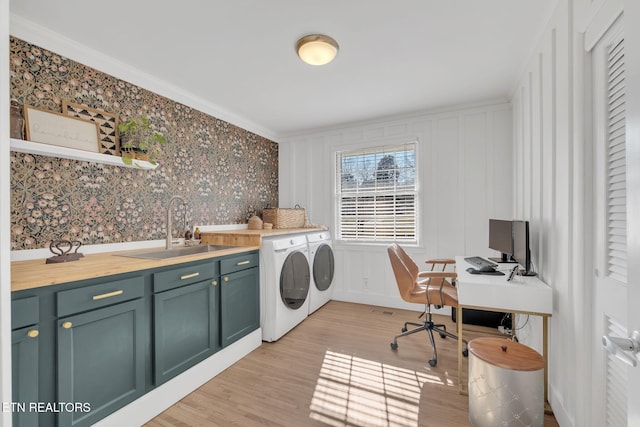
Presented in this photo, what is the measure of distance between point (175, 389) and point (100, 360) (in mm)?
595

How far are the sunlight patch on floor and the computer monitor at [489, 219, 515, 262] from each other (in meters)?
1.23

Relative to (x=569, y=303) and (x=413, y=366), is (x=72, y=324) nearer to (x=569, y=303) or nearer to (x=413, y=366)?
(x=413, y=366)

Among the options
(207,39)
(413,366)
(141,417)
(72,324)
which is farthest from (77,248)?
(413,366)

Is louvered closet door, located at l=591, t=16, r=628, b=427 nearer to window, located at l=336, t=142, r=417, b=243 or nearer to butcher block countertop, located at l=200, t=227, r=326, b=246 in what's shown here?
window, located at l=336, t=142, r=417, b=243

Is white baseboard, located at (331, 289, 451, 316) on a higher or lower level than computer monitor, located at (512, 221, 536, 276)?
lower

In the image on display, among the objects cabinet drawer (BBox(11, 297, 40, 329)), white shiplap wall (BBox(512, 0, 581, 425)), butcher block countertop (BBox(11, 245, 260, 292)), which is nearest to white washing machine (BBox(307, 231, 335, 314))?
butcher block countertop (BBox(11, 245, 260, 292))

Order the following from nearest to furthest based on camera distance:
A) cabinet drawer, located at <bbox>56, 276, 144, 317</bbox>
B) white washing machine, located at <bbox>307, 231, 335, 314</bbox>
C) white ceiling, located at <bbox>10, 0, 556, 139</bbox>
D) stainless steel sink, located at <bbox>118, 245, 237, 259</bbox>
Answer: cabinet drawer, located at <bbox>56, 276, 144, 317</bbox> → white ceiling, located at <bbox>10, 0, 556, 139</bbox> → stainless steel sink, located at <bbox>118, 245, 237, 259</bbox> → white washing machine, located at <bbox>307, 231, 335, 314</bbox>

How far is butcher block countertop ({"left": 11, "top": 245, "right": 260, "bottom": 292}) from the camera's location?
4.09 ft

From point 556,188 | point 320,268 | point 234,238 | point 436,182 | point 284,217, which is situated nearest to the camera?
point 556,188

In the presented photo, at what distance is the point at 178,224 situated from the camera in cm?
272

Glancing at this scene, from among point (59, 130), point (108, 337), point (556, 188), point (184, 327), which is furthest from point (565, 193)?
point (59, 130)

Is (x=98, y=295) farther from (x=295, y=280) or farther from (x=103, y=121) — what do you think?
(x=295, y=280)

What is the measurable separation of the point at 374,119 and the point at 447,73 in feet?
4.04

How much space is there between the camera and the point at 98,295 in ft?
4.76
